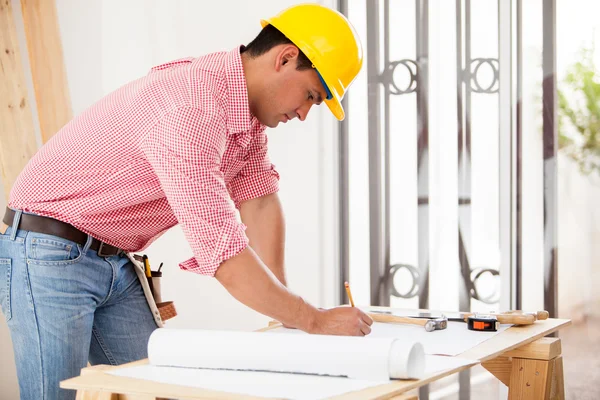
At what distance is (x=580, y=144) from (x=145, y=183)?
1.71m

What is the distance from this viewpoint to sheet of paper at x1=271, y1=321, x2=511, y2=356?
142cm

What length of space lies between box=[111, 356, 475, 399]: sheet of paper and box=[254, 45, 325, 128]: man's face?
645mm

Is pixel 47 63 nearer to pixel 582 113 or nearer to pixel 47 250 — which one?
pixel 47 250

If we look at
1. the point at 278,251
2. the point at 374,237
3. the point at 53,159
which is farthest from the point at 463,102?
the point at 53,159

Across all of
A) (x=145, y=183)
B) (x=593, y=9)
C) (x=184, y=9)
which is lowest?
(x=145, y=183)

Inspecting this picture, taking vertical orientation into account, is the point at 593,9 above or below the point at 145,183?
above

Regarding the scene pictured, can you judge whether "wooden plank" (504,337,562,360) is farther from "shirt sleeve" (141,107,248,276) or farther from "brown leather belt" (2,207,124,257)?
"brown leather belt" (2,207,124,257)

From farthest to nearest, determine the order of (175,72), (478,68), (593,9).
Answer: (478,68)
(593,9)
(175,72)

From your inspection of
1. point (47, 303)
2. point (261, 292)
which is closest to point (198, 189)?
point (261, 292)

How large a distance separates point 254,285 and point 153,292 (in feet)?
2.11

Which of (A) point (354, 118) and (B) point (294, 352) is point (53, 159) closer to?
(B) point (294, 352)

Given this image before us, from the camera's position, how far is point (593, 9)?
256cm

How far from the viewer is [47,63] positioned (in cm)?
299

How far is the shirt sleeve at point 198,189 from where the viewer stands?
4.39 ft
